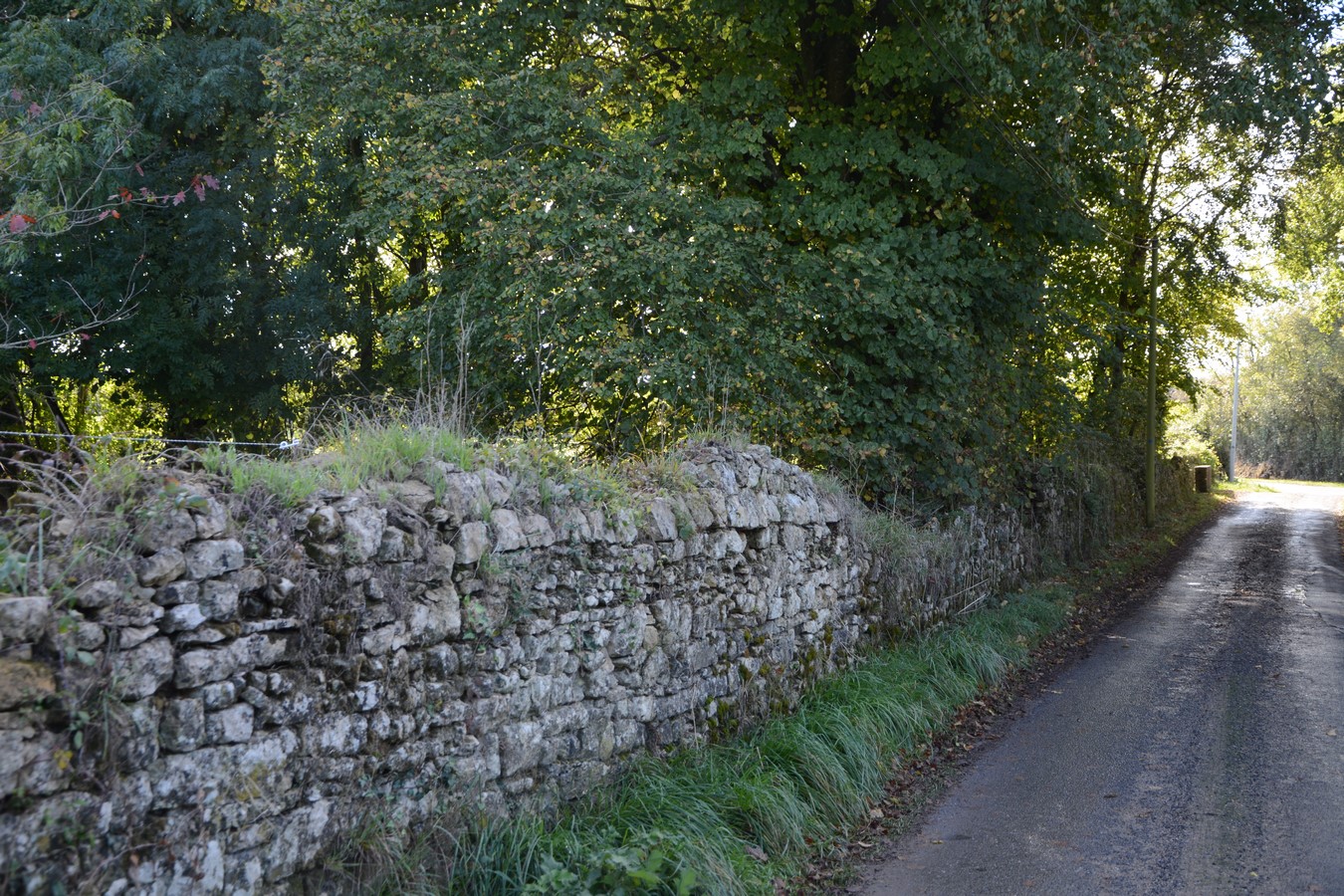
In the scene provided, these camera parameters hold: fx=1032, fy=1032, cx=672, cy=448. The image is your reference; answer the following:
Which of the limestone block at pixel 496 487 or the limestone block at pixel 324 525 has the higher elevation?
the limestone block at pixel 496 487

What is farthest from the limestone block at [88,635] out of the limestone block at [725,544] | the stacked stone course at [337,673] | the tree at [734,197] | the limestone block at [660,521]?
the tree at [734,197]

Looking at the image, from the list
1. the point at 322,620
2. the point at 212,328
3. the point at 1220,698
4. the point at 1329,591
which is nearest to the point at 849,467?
the point at 1220,698

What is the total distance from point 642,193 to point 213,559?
8446 mm

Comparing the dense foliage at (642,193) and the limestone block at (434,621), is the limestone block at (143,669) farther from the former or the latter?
the dense foliage at (642,193)

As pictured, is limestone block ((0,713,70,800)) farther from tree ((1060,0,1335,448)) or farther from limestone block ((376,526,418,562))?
tree ((1060,0,1335,448))

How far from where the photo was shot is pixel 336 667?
4.18 m

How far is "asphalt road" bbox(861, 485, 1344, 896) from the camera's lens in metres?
5.87

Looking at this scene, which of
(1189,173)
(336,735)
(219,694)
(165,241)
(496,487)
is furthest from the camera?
(1189,173)

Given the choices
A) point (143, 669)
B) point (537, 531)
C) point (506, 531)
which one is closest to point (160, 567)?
point (143, 669)

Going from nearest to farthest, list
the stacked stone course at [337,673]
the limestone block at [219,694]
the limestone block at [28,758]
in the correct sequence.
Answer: the limestone block at [28,758] → the stacked stone course at [337,673] → the limestone block at [219,694]

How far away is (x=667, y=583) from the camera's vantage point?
661 cm

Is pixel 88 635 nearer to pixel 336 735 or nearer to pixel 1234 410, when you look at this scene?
pixel 336 735

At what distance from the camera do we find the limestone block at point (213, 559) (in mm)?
3637

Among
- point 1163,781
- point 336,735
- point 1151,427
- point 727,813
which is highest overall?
point 1151,427
